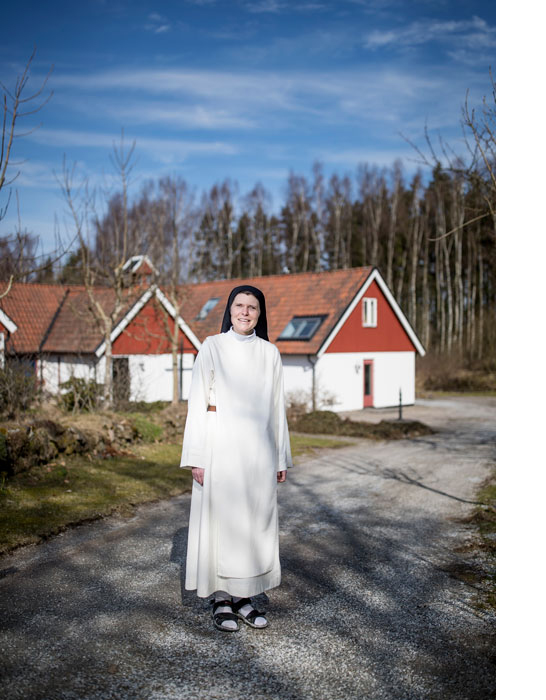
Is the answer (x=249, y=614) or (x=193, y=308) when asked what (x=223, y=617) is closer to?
(x=249, y=614)

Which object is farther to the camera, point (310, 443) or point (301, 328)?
point (301, 328)

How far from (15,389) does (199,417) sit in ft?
28.4

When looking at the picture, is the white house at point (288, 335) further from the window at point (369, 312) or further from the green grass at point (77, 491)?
the green grass at point (77, 491)

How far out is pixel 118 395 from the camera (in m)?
15.8

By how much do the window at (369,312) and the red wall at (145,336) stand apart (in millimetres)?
7392

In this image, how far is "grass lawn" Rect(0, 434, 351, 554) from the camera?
7.25 meters

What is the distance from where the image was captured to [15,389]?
12.1 meters

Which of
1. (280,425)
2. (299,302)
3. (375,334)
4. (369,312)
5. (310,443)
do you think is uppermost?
(299,302)

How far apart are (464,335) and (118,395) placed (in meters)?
36.5

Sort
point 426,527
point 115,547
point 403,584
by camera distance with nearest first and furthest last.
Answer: point 403,584, point 115,547, point 426,527

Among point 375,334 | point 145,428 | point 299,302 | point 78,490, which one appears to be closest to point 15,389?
point 145,428
